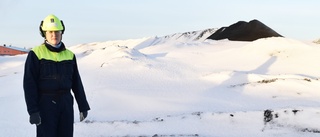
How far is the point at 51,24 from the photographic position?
3.44 m

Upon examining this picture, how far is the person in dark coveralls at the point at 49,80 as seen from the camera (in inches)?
133

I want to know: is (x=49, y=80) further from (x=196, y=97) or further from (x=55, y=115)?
(x=196, y=97)

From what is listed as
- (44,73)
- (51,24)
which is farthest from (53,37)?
(44,73)

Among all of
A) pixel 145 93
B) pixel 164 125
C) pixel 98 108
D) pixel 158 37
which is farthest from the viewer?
pixel 158 37

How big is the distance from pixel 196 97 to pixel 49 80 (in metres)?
4.27

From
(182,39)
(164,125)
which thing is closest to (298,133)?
(164,125)

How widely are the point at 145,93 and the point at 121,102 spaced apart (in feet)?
2.33

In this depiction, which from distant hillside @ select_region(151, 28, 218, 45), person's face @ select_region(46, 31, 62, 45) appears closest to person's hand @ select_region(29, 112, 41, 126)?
person's face @ select_region(46, 31, 62, 45)

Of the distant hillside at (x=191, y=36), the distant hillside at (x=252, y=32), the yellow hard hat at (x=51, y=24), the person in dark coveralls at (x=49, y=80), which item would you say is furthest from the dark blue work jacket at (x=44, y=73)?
the distant hillside at (x=191, y=36)

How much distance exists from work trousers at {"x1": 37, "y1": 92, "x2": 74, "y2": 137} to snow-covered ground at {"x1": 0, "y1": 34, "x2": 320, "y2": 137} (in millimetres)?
1925

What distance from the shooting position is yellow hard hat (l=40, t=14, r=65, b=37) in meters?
3.44

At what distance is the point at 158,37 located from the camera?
55625mm

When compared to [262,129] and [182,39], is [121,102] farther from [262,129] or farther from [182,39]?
[182,39]

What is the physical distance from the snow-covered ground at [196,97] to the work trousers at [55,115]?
1925 millimetres
